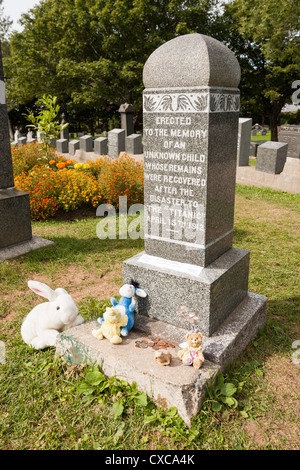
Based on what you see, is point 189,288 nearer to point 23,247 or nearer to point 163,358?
point 163,358

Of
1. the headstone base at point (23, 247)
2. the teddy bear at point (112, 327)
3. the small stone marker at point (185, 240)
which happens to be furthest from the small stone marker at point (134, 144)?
the teddy bear at point (112, 327)

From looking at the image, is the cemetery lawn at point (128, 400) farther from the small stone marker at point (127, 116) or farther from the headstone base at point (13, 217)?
the small stone marker at point (127, 116)

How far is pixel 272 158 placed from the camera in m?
10.3

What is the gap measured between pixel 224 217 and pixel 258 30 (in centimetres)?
1644

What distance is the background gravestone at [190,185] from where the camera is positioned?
111 inches

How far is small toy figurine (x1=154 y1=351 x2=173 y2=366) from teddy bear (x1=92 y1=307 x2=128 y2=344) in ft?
1.33

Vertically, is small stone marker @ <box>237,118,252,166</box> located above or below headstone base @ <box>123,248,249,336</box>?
above

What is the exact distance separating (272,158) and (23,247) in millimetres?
7569

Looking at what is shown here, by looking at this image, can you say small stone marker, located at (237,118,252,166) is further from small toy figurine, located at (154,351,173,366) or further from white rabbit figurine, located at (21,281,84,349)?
small toy figurine, located at (154,351,173,366)

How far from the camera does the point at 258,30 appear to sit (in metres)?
16.5

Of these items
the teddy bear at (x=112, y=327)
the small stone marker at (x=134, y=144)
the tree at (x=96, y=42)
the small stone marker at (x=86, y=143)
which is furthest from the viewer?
the tree at (x=96, y=42)

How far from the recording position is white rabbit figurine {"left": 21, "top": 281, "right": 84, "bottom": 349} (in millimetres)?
3188

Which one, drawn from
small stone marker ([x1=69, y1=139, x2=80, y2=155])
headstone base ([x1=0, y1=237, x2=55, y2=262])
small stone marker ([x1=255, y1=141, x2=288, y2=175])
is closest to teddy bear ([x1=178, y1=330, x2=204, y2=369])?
headstone base ([x1=0, y1=237, x2=55, y2=262])

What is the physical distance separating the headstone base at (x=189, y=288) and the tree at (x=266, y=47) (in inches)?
587
